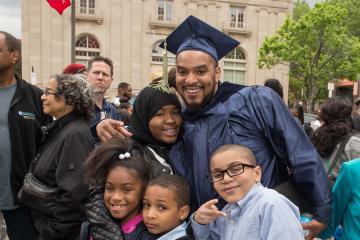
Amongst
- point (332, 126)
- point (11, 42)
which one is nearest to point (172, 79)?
point (11, 42)

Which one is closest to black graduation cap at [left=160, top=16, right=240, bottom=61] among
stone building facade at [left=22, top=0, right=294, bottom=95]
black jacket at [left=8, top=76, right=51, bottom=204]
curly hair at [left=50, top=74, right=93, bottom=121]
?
curly hair at [left=50, top=74, right=93, bottom=121]

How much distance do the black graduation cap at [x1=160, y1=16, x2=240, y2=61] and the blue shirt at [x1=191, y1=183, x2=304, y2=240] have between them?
38.2 inches

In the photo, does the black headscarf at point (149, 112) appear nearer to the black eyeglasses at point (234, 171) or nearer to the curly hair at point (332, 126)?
the black eyeglasses at point (234, 171)

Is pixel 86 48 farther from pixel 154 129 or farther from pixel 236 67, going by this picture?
pixel 154 129

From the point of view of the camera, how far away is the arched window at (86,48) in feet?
106

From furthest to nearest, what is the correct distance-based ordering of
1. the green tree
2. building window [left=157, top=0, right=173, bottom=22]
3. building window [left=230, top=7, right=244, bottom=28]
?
1. building window [left=230, top=7, right=244, bottom=28]
2. building window [left=157, top=0, right=173, bottom=22]
3. the green tree

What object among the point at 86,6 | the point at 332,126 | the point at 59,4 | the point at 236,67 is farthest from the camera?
the point at 236,67

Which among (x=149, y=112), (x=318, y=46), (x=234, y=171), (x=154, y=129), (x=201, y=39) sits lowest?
(x=234, y=171)

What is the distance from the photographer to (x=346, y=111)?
Answer: 184 inches

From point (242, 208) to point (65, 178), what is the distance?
1349 mm

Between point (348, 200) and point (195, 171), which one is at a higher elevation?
point (195, 171)

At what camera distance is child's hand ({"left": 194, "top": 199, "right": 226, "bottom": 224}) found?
80.0 inches

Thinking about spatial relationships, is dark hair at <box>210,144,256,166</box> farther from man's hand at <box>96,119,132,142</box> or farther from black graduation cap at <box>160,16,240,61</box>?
man's hand at <box>96,119,132,142</box>

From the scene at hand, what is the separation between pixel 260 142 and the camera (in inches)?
94.8
